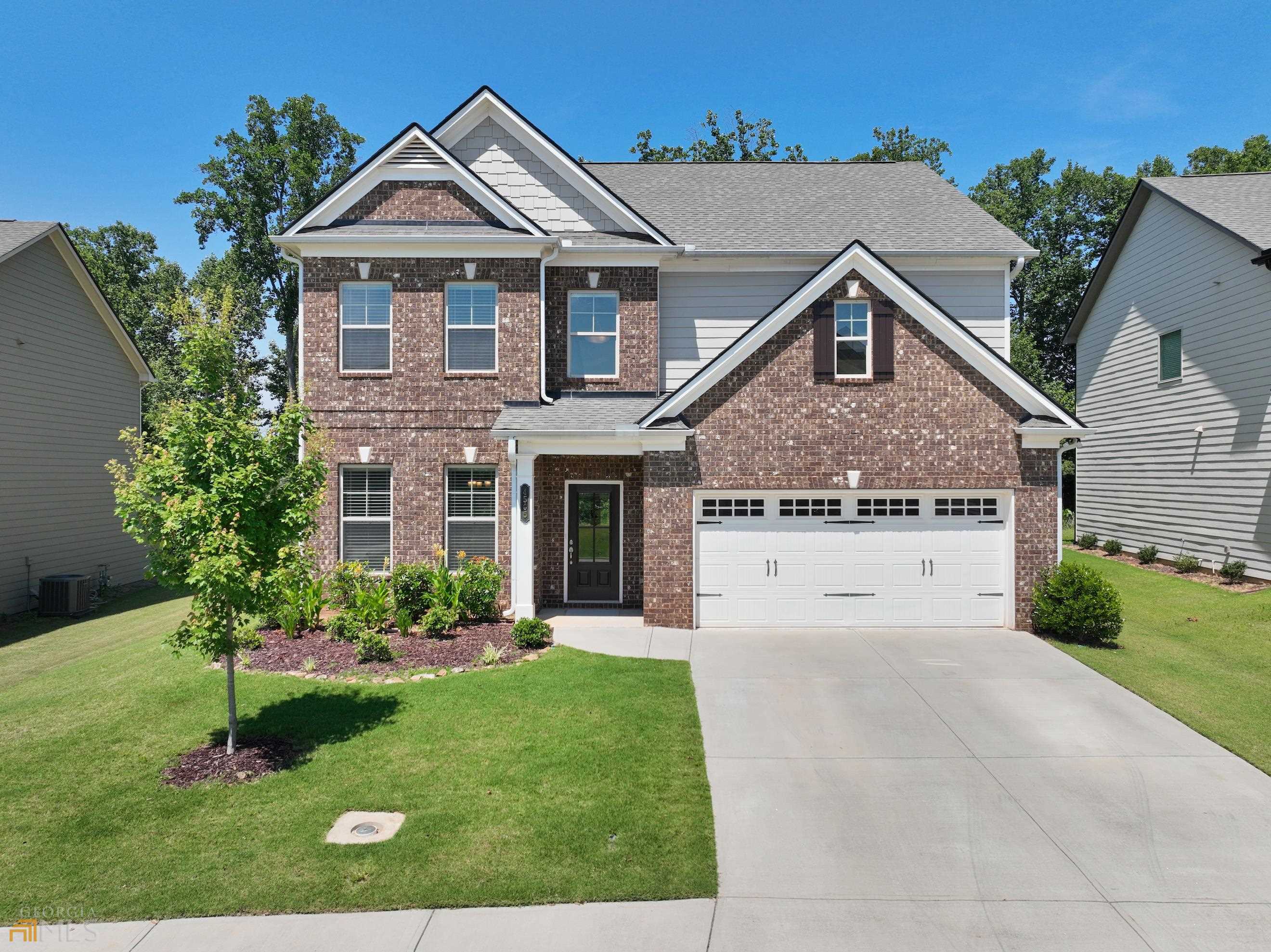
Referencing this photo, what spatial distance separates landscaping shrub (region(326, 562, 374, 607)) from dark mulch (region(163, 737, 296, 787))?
4835 mm

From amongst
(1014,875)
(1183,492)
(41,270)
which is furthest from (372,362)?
(1183,492)

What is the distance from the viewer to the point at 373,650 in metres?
10.1

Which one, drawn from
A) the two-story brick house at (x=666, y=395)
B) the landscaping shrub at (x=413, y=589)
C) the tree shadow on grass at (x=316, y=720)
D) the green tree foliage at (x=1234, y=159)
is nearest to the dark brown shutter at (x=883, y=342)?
the two-story brick house at (x=666, y=395)

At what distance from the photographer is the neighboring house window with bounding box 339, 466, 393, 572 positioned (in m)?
13.4

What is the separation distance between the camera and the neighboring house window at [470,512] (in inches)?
527

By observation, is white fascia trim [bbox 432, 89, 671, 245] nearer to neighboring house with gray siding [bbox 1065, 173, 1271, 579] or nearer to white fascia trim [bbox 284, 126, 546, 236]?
white fascia trim [bbox 284, 126, 546, 236]

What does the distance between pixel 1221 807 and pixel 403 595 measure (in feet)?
36.5

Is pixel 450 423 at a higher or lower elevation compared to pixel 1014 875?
higher

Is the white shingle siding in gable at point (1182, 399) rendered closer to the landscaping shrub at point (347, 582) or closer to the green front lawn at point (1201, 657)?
the green front lawn at point (1201, 657)

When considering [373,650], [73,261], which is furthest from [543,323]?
[73,261]

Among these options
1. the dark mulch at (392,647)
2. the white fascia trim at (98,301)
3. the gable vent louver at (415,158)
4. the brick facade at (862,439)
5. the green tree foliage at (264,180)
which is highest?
the green tree foliage at (264,180)

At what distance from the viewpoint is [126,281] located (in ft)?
120

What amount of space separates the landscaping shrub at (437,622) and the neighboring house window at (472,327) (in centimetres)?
498

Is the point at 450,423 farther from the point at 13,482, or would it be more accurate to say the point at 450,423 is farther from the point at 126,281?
the point at 126,281
